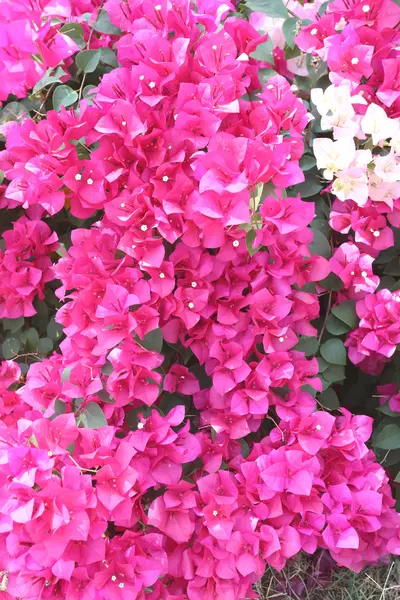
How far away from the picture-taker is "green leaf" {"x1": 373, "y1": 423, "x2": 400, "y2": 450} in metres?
1.20

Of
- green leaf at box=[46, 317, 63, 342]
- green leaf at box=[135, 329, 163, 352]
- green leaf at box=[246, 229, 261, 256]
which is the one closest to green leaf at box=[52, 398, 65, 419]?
green leaf at box=[135, 329, 163, 352]

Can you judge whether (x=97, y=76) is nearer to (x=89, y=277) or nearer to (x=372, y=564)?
(x=89, y=277)

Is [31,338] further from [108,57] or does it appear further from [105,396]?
[108,57]

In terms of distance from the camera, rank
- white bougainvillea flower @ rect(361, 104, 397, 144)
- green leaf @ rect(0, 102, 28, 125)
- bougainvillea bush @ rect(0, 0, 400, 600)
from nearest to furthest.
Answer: bougainvillea bush @ rect(0, 0, 400, 600), white bougainvillea flower @ rect(361, 104, 397, 144), green leaf @ rect(0, 102, 28, 125)

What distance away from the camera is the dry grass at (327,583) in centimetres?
132

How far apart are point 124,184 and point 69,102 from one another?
0.20 m

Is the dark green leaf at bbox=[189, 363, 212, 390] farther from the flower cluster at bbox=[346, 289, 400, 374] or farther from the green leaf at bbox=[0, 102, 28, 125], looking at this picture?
the green leaf at bbox=[0, 102, 28, 125]

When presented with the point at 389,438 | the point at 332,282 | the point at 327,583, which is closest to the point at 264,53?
the point at 332,282

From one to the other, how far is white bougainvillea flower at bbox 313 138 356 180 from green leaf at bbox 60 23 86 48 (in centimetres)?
50

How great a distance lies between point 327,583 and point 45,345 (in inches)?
30.5

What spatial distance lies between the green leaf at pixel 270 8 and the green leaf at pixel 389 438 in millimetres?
806

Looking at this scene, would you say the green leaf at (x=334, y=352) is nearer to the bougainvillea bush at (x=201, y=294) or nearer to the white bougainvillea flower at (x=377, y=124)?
the bougainvillea bush at (x=201, y=294)

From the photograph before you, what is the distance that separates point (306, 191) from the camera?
122 centimetres

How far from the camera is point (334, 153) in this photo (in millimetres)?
1095
